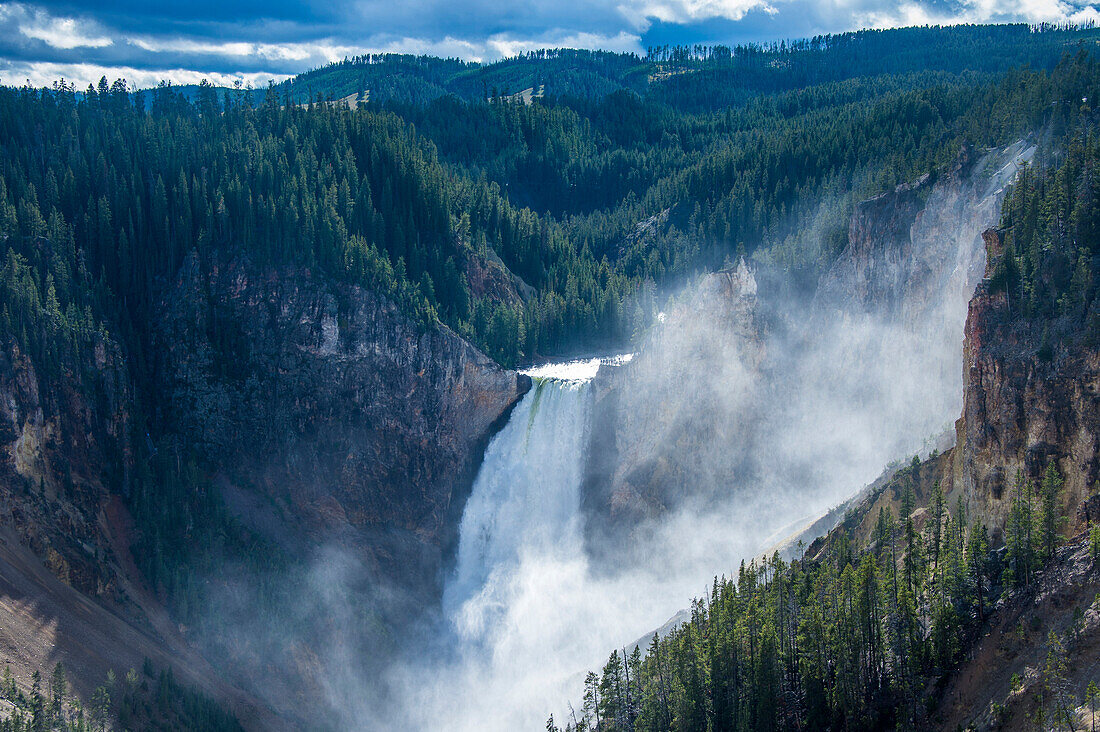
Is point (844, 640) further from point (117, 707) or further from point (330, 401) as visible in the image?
point (330, 401)

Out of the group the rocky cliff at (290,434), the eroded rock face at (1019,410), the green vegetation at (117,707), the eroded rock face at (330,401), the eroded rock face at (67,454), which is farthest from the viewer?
the eroded rock face at (330,401)

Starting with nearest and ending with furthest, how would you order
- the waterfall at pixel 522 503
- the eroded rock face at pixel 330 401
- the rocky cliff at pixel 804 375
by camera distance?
the rocky cliff at pixel 804 375, the waterfall at pixel 522 503, the eroded rock face at pixel 330 401

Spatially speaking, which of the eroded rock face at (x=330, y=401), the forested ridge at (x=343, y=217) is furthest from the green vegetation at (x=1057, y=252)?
the eroded rock face at (x=330, y=401)

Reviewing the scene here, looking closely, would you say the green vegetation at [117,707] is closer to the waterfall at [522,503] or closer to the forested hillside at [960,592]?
the waterfall at [522,503]

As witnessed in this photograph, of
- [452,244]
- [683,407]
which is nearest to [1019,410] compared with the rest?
[683,407]

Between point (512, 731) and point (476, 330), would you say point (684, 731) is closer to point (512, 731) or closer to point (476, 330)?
point (512, 731)

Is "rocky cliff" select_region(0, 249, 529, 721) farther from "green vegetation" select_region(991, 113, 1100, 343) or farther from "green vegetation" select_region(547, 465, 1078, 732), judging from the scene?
"green vegetation" select_region(991, 113, 1100, 343)

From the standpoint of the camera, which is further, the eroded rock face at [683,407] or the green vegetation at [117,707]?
the eroded rock face at [683,407]
